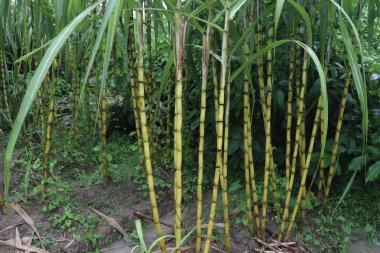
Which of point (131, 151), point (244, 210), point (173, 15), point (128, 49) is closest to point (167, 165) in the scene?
point (131, 151)

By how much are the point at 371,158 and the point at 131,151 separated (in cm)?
129

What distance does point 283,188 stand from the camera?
1.80 meters

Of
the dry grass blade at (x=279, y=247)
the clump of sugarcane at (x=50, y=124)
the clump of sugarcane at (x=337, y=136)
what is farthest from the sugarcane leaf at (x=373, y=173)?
the clump of sugarcane at (x=50, y=124)

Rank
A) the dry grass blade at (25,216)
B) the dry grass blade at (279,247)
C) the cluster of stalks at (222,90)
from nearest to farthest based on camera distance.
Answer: the cluster of stalks at (222,90) → the dry grass blade at (279,247) → the dry grass blade at (25,216)

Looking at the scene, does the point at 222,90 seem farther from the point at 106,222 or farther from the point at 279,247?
the point at 106,222

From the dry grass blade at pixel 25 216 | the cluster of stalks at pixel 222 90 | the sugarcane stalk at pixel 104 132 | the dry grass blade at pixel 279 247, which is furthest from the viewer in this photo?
the sugarcane stalk at pixel 104 132

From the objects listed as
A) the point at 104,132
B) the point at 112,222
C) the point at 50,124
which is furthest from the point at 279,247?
the point at 50,124

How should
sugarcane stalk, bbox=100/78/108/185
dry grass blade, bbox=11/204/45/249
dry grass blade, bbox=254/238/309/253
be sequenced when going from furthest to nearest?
sugarcane stalk, bbox=100/78/108/185, dry grass blade, bbox=11/204/45/249, dry grass blade, bbox=254/238/309/253

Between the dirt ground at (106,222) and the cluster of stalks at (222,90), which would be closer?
the cluster of stalks at (222,90)

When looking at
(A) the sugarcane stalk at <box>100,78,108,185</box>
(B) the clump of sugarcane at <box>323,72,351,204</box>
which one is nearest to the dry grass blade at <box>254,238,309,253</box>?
(B) the clump of sugarcane at <box>323,72,351,204</box>

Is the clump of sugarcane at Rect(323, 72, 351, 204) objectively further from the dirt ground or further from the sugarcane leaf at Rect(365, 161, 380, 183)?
the dirt ground

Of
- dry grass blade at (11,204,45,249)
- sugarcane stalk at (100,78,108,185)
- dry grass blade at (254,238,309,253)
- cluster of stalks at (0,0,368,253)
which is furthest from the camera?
sugarcane stalk at (100,78,108,185)

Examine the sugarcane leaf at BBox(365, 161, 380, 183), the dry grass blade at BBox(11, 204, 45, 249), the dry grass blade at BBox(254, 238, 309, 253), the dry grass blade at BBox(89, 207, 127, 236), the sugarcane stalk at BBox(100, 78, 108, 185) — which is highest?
the sugarcane stalk at BBox(100, 78, 108, 185)

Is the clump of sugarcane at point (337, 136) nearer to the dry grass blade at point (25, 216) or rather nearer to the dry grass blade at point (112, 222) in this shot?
the dry grass blade at point (112, 222)
